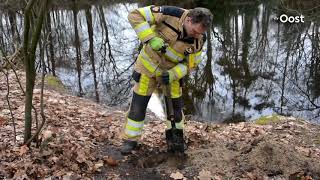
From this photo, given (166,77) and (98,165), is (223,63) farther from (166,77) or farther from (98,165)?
(98,165)

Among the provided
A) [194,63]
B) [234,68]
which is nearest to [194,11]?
[194,63]

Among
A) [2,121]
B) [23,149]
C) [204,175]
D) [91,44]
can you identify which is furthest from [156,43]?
[91,44]

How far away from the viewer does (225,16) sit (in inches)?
1082

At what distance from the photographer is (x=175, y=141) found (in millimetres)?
5387

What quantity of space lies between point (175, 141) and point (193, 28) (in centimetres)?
161

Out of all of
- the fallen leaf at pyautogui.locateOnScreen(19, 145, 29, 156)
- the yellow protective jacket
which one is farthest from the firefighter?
the fallen leaf at pyautogui.locateOnScreen(19, 145, 29, 156)

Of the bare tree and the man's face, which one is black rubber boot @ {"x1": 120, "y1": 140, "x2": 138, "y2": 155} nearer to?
Answer: the man's face

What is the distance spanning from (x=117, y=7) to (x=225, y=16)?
886cm

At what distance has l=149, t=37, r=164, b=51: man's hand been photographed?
15.6ft

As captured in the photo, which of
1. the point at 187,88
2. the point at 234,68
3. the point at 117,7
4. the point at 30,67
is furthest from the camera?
the point at 117,7

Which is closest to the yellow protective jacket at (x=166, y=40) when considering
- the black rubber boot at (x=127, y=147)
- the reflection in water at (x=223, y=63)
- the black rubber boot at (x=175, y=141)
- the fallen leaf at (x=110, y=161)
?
the black rubber boot at (x=175, y=141)

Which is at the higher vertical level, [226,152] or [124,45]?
[226,152]

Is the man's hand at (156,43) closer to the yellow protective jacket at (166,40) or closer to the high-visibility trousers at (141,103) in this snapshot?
the yellow protective jacket at (166,40)

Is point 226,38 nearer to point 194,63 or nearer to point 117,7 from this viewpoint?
point 117,7
